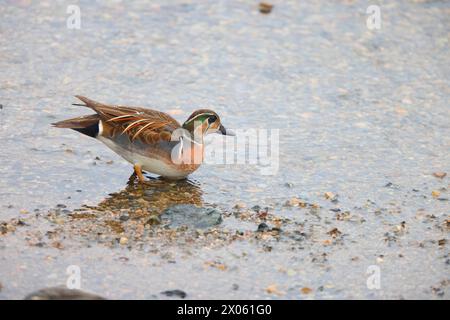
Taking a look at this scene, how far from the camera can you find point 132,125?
307 inches

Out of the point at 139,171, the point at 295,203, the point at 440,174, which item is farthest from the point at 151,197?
the point at 440,174

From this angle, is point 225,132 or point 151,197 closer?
point 151,197

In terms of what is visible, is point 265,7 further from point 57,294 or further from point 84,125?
point 57,294

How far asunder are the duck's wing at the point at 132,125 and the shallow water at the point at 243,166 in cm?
50

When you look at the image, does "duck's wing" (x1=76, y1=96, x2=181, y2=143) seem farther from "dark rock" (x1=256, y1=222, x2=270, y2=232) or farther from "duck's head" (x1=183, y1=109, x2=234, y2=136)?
"dark rock" (x1=256, y1=222, x2=270, y2=232)

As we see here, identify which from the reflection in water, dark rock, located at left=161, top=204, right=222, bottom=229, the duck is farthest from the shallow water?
the duck

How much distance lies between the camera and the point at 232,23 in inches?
467

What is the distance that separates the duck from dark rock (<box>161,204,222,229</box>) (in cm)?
58

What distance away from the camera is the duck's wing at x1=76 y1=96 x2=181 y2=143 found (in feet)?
25.5

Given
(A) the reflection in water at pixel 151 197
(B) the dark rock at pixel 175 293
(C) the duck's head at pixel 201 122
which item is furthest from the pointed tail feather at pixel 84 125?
(B) the dark rock at pixel 175 293

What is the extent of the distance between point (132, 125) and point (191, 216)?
1.12 meters
